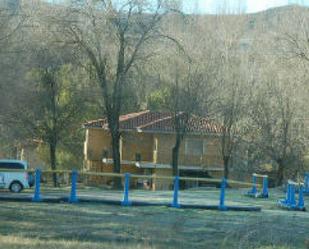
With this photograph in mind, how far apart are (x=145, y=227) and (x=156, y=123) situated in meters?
48.9

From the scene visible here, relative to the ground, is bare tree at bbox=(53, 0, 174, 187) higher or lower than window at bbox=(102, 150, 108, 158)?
higher

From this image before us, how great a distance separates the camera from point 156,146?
68.8 m

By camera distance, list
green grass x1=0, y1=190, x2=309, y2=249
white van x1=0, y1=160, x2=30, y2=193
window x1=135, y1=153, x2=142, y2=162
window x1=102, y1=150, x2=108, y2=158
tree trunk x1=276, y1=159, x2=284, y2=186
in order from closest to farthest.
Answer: green grass x1=0, y1=190, x2=309, y2=249, white van x1=0, y1=160, x2=30, y2=193, tree trunk x1=276, y1=159, x2=284, y2=186, window x1=135, y1=153, x2=142, y2=162, window x1=102, y1=150, x2=108, y2=158

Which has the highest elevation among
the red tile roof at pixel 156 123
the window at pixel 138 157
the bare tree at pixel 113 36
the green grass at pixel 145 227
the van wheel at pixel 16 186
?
the bare tree at pixel 113 36

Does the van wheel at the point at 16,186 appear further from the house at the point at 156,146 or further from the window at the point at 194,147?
the window at the point at 194,147

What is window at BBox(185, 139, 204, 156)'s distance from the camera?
67500 mm

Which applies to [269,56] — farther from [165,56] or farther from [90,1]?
[90,1]

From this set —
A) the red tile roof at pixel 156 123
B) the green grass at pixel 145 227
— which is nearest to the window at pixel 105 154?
the red tile roof at pixel 156 123

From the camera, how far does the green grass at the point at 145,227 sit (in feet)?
51.4

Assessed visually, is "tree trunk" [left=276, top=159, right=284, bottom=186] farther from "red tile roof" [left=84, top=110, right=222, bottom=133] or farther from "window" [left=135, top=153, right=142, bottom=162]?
"window" [left=135, top=153, right=142, bottom=162]

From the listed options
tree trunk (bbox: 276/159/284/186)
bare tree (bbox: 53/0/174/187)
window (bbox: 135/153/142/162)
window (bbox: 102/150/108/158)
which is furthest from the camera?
window (bbox: 102/150/108/158)

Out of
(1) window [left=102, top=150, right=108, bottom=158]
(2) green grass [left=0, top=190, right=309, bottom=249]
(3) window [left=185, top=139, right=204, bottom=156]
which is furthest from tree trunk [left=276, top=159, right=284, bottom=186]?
(2) green grass [left=0, top=190, right=309, bottom=249]

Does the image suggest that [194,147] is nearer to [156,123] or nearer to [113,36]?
[156,123]

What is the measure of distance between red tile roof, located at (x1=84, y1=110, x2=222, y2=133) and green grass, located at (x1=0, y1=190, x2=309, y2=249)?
129 ft
